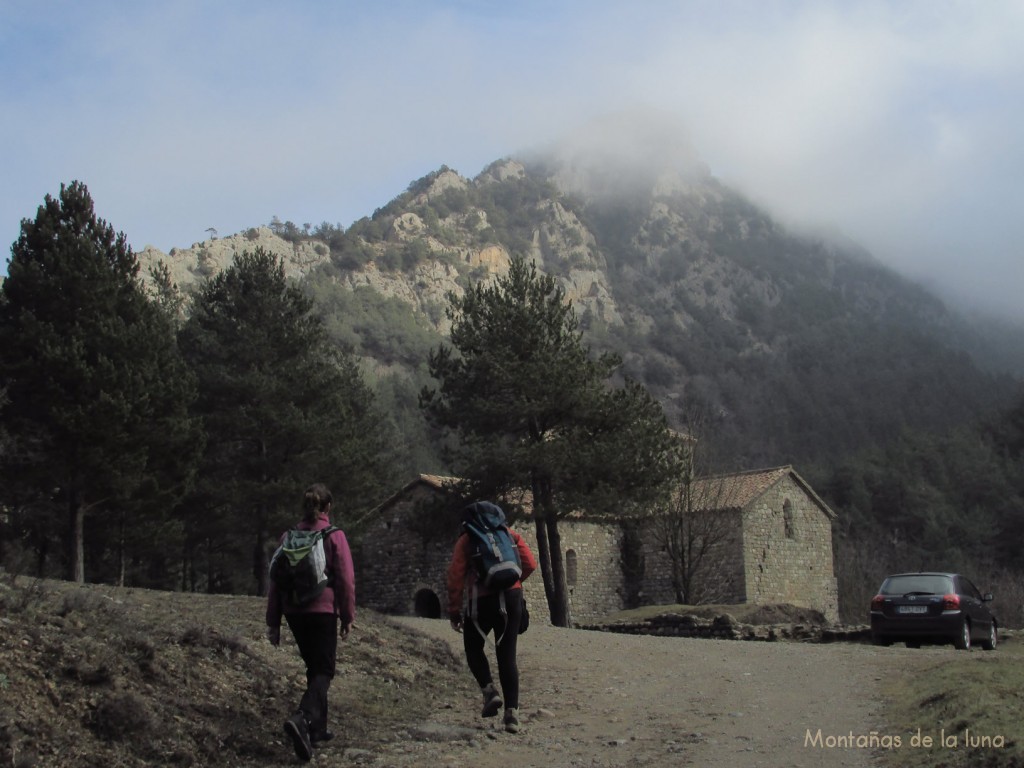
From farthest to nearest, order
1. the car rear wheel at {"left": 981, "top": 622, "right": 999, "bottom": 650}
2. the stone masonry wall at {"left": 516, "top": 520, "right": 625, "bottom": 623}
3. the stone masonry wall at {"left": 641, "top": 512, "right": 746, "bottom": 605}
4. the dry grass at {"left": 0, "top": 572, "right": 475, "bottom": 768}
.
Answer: the stone masonry wall at {"left": 641, "top": 512, "right": 746, "bottom": 605} < the stone masonry wall at {"left": 516, "top": 520, "right": 625, "bottom": 623} < the car rear wheel at {"left": 981, "top": 622, "right": 999, "bottom": 650} < the dry grass at {"left": 0, "top": 572, "right": 475, "bottom": 768}

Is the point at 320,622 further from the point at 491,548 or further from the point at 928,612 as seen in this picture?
the point at 928,612

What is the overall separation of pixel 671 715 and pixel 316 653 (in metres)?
3.44

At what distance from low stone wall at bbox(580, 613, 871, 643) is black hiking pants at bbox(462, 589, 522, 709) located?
563 inches

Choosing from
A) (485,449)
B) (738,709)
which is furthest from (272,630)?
(485,449)

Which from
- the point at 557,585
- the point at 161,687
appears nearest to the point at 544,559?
the point at 557,585

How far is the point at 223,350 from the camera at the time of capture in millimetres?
29344

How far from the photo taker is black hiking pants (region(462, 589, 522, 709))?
7.50m

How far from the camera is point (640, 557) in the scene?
36406mm

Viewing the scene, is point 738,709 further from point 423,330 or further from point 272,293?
point 423,330

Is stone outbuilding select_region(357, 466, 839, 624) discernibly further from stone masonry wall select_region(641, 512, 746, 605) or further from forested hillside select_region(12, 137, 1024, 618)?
forested hillside select_region(12, 137, 1024, 618)

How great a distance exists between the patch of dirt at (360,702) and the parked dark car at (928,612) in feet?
15.0

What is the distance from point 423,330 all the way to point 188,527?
3052 inches

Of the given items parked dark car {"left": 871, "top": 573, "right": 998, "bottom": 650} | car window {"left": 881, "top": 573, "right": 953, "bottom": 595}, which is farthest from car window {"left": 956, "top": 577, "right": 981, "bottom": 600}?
car window {"left": 881, "top": 573, "right": 953, "bottom": 595}

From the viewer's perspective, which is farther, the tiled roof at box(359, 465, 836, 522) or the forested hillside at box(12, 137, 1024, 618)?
the forested hillside at box(12, 137, 1024, 618)
